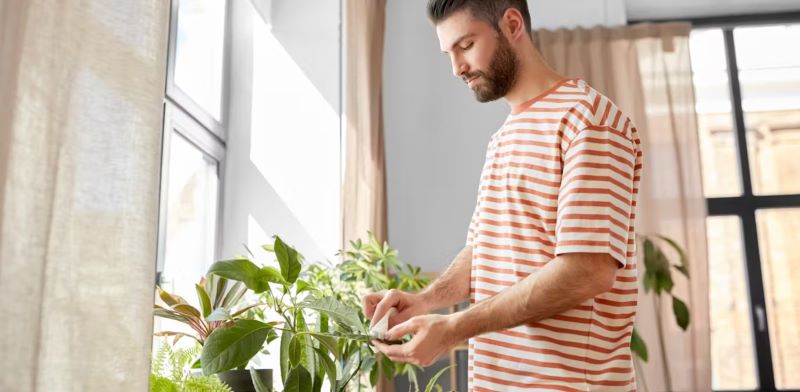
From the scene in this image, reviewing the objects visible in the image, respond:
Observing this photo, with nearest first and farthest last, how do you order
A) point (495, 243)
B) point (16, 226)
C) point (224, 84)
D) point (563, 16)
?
1. point (16, 226)
2. point (495, 243)
3. point (224, 84)
4. point (563, 16)

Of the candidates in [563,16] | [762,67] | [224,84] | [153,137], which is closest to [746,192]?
[762,67]

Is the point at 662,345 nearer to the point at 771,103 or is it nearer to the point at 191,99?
the point at 771,103

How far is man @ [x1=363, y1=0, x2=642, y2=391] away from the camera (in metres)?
1.07

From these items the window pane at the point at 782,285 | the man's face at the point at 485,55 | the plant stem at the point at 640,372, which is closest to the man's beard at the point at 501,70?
the man's face at the point at 485,55

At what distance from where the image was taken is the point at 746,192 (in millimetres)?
3961

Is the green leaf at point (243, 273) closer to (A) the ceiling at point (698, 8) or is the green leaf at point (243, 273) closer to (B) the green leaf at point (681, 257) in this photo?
(B) the green leaf at point (681, 257)

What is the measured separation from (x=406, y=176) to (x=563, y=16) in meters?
1.30

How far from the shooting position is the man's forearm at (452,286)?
54.9 inches

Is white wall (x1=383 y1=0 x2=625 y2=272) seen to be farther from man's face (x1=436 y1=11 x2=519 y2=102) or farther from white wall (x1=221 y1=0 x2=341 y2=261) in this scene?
man's face (x1=436 y1=11 x2=519 y2=102)

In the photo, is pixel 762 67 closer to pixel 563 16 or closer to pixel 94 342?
pixel 563 16

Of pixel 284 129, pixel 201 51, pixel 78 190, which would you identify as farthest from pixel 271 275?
pixel 284 129

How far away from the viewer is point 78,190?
0.62 meters

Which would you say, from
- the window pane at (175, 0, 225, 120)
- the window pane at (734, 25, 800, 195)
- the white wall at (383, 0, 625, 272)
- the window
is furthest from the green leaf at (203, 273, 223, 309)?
the window pane at (734, 25, 800, 195)

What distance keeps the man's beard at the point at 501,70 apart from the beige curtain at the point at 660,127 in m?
2.59
